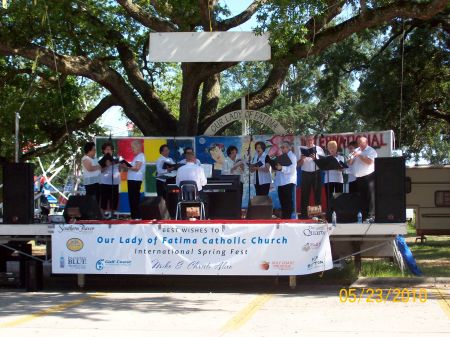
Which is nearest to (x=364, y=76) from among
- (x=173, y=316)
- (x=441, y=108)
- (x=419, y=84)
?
(x=419, y=84)

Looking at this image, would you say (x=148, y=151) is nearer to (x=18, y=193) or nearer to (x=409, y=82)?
(x=18, y=193)

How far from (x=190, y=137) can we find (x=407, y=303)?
7.53m

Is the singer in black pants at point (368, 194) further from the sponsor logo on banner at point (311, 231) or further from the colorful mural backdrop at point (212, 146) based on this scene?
the colorful mural backdrop at point (212, 146)

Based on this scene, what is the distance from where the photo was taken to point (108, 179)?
45.1ft

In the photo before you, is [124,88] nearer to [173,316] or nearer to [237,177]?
[237,177]

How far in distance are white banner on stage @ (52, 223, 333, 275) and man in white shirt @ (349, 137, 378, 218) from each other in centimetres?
129

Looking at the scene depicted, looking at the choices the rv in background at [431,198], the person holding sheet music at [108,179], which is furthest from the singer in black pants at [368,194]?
the rv in background at [431,198]

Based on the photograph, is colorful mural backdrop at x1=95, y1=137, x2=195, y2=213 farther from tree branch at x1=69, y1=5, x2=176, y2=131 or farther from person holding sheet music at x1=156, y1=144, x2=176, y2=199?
person holding sheet music at x1=156, y1=144, x2=176, y2=199

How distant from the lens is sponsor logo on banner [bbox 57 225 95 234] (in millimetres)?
11859

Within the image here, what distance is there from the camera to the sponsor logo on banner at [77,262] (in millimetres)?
11875

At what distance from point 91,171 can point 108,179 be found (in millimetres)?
393

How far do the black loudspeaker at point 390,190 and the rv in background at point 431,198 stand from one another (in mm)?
11780

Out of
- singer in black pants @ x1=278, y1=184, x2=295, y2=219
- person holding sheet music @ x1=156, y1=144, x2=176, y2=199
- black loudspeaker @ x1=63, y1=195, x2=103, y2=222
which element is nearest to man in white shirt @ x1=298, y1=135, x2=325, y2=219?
singer in black pants @ x1=278, y1=184, x2=295, y2=219

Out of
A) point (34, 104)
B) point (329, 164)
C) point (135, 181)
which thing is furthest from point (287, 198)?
point (34, 104)
